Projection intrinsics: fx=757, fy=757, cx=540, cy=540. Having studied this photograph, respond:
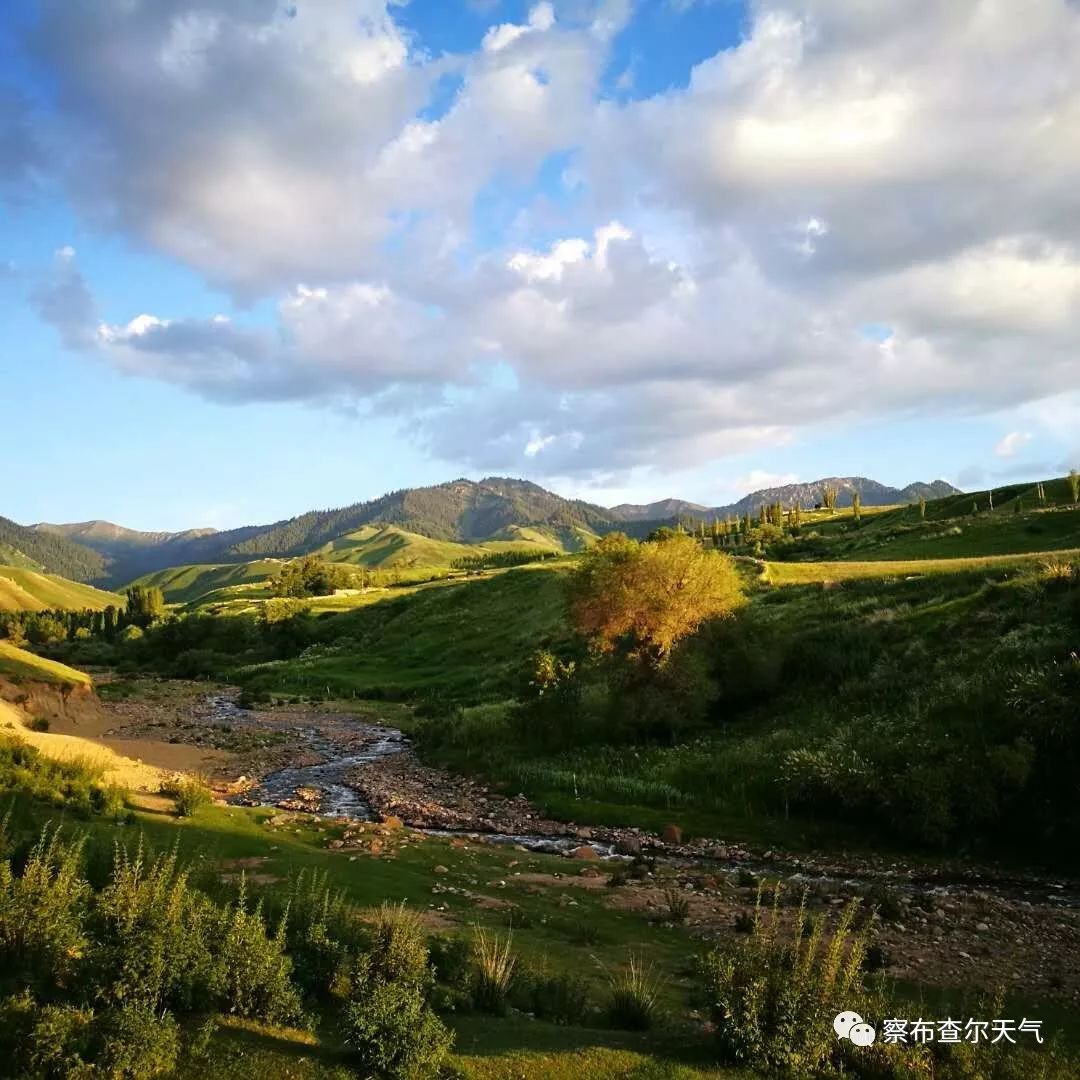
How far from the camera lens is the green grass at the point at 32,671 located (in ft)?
155

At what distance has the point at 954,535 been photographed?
8769cm

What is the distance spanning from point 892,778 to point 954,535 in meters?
70.6

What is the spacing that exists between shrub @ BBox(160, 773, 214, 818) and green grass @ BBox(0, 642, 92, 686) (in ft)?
82.8

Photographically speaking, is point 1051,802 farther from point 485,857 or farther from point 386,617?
point 386,617

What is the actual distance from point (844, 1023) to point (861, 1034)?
0.22 m

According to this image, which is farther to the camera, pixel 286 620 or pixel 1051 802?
pixel 286 620

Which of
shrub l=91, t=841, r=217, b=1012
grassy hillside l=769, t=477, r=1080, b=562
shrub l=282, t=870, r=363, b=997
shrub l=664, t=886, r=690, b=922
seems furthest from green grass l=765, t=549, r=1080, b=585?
shrub l=91, t=841, r=217, b=1012

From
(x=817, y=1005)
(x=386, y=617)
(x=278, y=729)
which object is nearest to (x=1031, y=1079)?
(x=817, y=1005)

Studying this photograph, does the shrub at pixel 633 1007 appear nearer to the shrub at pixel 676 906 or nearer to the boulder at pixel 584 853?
the shrub at pixel 676 906

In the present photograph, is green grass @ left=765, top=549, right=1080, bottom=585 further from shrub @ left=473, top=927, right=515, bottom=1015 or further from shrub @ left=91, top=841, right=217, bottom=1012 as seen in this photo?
shrub @ left=91, top=841, right=217, bottom=1012

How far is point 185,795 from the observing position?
2572 centimetres

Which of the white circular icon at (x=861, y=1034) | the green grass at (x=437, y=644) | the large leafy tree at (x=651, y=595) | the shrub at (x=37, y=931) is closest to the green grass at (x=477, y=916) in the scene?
the white circular icon at (x=861, y=1034)

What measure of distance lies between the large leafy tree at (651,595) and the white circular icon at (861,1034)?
32.2 metres

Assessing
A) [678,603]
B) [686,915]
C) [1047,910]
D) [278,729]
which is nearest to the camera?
[686,915]
